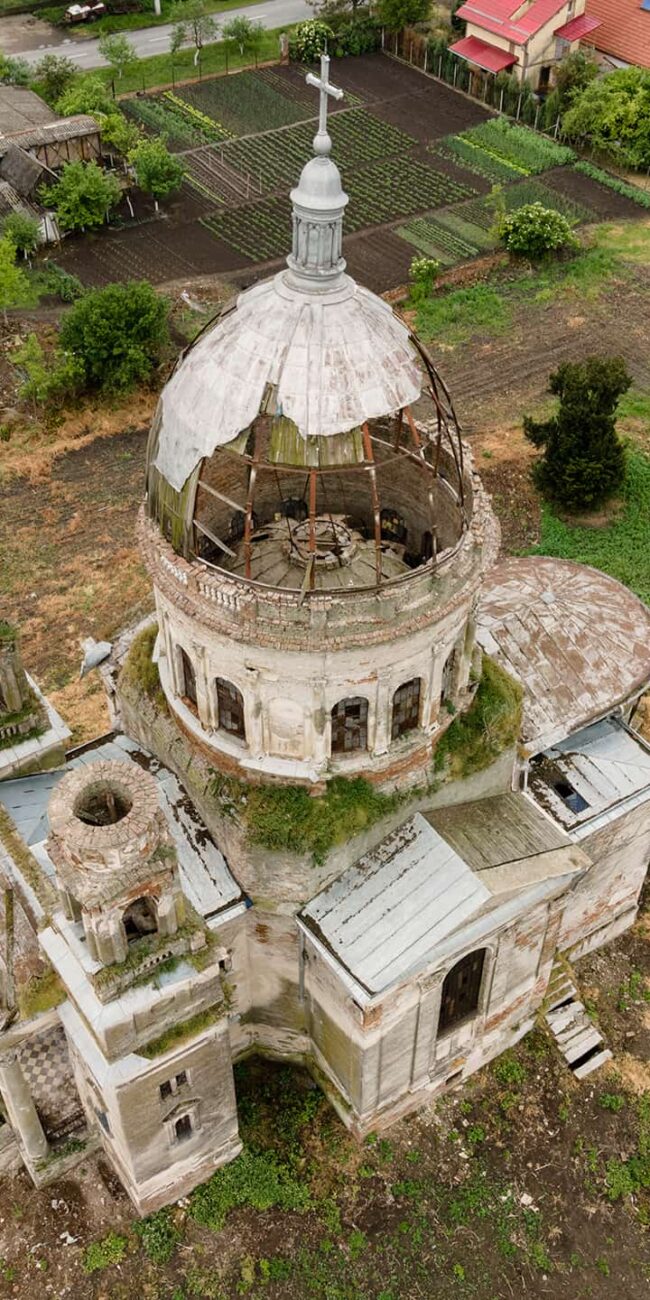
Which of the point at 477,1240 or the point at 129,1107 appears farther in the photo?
the point at 477,1240

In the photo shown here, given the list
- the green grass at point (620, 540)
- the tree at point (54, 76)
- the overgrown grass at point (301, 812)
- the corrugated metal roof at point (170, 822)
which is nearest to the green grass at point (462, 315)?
the green grass at point (620, 540)

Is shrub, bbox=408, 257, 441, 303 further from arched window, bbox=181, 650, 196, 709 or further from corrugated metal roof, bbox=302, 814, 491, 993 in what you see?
corrugated metal roof, bbox=302, 814, 491, 993

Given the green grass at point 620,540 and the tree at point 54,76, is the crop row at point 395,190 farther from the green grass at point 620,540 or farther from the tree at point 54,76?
the green grass at point 620,540

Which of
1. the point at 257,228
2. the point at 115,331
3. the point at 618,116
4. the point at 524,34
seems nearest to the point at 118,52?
the point at 257,228

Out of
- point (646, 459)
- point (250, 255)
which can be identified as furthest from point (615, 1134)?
point (250, 255)

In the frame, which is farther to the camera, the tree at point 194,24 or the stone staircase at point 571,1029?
the tree at point 194,24

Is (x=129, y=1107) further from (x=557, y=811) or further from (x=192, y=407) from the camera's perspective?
(x=192, y=407)

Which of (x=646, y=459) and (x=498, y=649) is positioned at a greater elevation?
(x=498, y=649)
